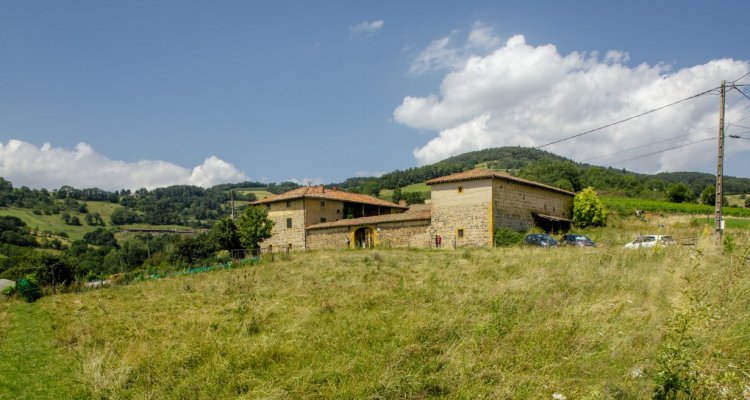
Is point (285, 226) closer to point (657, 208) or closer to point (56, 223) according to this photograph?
point (657, 208)

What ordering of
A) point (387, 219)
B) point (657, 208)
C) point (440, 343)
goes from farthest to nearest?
point (657, 208), point (387, 219), point (440, 343)

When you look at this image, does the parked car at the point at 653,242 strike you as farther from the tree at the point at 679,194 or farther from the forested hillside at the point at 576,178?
the tree at the point at 679,194

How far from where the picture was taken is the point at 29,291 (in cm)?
2141

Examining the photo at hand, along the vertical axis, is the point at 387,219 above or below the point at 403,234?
above

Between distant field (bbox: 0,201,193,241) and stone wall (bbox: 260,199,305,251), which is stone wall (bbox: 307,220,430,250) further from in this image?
distant field (bbox: 0,201,193,241)

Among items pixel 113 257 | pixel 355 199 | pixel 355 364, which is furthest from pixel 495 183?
pixel 113 257

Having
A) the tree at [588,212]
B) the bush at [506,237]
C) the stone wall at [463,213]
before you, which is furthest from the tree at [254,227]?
the tree at [588,212]

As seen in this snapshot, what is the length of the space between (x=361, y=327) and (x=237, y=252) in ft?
103

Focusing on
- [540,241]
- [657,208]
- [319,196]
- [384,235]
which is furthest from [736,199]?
[319,196]

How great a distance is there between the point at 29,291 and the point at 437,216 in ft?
82.0

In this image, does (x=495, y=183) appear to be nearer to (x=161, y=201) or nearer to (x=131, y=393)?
(x=131, y=393)

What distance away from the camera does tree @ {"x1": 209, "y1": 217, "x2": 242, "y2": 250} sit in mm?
42938

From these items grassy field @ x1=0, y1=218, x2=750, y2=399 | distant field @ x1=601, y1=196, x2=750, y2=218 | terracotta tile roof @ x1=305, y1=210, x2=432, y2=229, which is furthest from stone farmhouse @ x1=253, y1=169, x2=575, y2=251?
grassy field @ x1=0, y1=218, x2=750, y2=399

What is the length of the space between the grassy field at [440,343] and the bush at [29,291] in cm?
1225
